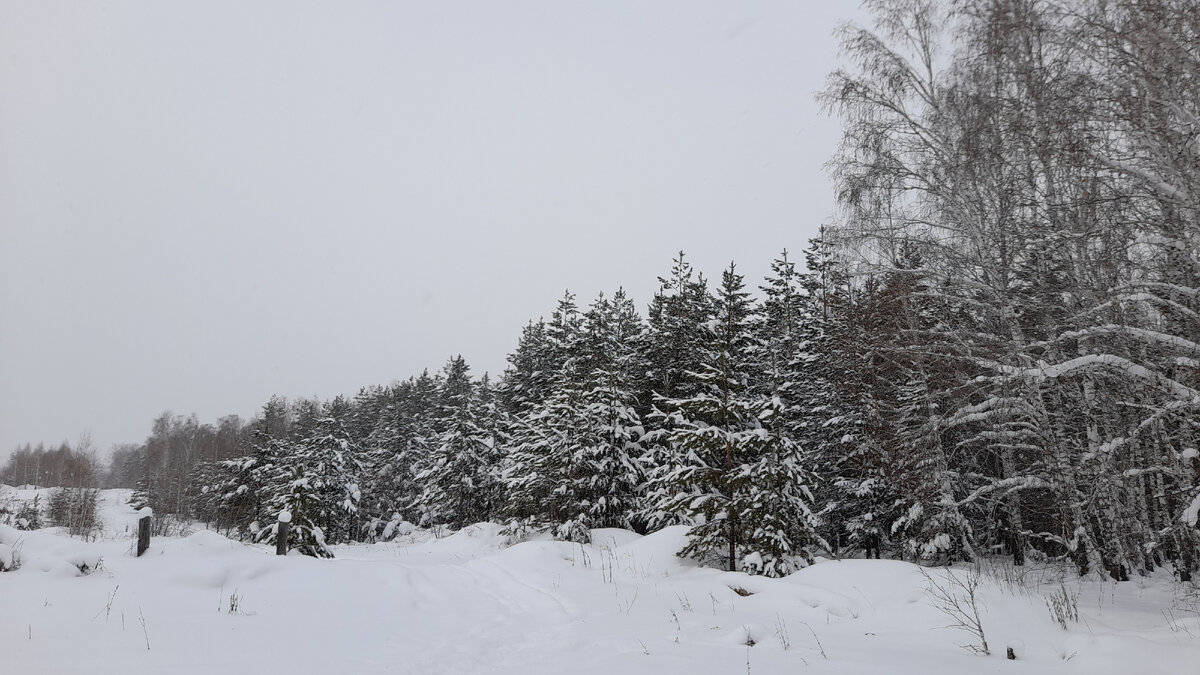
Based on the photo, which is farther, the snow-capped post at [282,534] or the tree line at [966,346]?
the snow-capped post at [282,534]

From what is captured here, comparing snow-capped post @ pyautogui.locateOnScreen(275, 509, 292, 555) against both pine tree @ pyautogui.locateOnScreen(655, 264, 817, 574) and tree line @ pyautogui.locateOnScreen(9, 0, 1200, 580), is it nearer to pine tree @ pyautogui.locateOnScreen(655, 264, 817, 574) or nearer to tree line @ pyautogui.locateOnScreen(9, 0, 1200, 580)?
tree line @ pyautogui.locateOnScreen(9, 0, 1200, 580)

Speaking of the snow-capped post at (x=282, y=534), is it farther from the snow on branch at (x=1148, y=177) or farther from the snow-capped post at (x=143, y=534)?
the snow on branch at (x=1148, y=177)

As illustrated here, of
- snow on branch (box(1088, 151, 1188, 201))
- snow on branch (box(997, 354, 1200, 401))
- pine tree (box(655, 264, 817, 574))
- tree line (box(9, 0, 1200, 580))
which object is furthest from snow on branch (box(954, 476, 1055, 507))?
snow on branch (box(1088, 151, 1188, 201))

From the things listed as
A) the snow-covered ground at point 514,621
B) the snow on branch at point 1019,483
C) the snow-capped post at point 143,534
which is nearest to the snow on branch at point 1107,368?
the snow on branch at point 1019,483

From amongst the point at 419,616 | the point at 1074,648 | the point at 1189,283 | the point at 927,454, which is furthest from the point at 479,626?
the point at 1189,283

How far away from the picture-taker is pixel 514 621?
7.52 meters

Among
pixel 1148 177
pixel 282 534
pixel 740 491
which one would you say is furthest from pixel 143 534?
pixel 1148 177

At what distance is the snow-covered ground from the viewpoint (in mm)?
5016

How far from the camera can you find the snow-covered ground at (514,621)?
5.02 m

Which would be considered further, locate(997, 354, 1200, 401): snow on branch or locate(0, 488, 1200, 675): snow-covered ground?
locate(997, 354, 1200, 401): snow on branch

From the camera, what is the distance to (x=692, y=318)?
79.3 feet

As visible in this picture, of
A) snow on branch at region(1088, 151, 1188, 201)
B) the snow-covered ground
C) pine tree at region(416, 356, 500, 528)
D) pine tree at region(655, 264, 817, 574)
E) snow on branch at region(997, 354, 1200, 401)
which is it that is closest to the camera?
the snow-covered ground

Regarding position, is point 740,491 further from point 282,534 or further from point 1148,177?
point 282,534

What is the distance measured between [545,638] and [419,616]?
2004mm
